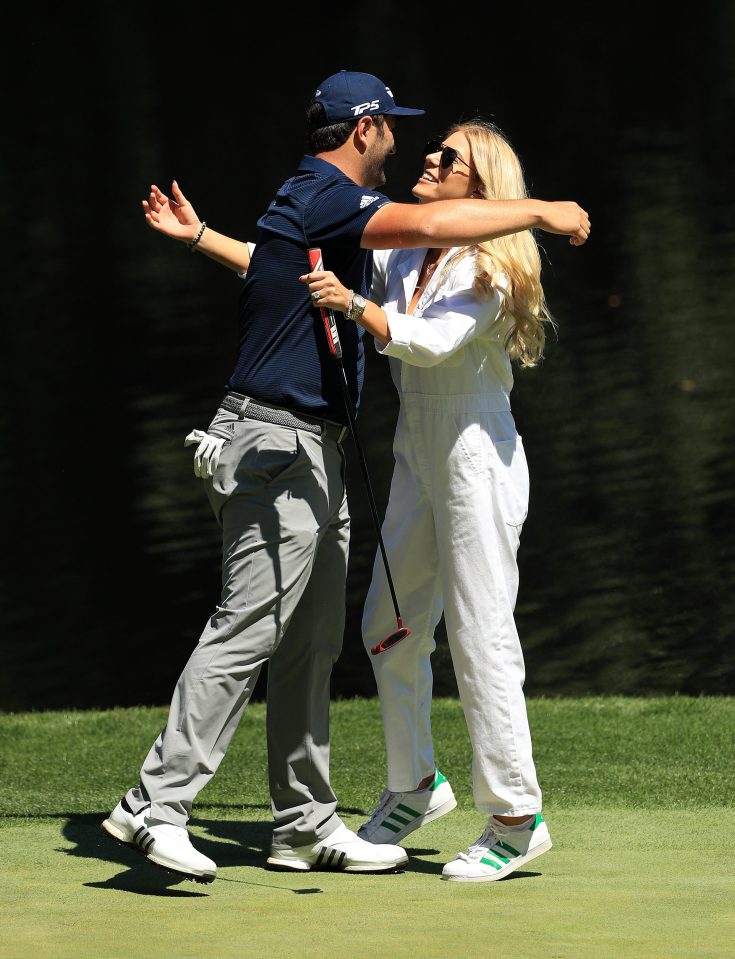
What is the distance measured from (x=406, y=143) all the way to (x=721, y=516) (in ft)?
5.44

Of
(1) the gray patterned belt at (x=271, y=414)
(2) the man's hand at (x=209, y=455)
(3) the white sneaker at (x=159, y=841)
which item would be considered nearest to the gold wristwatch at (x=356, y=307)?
(1) the gray patterned belt at (x=271, y=414)

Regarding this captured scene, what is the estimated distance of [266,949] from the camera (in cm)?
240

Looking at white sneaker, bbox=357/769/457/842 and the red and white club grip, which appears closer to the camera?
the red and white club grip

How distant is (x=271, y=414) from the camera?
293 centimetres

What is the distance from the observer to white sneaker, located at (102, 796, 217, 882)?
2705 mm

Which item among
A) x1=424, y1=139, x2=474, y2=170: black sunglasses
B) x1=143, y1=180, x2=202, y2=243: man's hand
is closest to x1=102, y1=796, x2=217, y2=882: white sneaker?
x1=143, y1=180, x2=202, y2=243: man's hand

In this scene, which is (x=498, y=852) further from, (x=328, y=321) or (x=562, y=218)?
(x=562, y=218)

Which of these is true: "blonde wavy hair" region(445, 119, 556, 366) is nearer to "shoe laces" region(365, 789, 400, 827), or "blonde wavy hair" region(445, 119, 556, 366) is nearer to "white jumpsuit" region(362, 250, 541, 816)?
"white jumpsuit" region(362, 250, 541, 816)

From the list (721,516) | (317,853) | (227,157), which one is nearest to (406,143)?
(227,157)

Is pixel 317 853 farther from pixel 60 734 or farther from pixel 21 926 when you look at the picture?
pixel 60 734

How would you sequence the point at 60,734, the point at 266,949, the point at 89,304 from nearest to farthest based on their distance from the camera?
the point at 266,949, the point at 60,734, the point at 89,304

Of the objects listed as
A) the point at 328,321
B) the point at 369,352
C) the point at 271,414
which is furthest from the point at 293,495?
the point at 369,352

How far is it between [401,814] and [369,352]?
2329 millimetres

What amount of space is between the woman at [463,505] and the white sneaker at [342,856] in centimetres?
13
